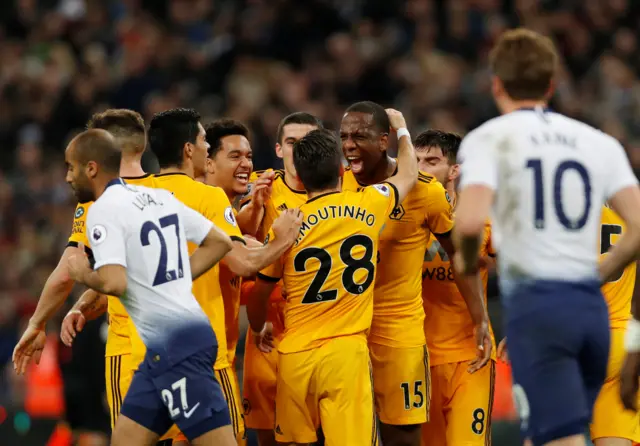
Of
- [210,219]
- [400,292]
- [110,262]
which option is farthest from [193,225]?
[400,292]

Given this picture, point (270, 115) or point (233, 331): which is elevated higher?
point (270, 115)

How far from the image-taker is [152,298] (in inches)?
258

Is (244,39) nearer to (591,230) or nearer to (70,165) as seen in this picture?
(70,165)

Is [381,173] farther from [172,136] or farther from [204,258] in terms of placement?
[204,258]

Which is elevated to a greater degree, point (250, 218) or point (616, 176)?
point (616, 176)

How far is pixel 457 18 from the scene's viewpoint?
17531 mm

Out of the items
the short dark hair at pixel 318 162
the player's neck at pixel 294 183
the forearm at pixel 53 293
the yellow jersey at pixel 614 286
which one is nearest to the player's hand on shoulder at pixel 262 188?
the player's neck at pixel 294 183

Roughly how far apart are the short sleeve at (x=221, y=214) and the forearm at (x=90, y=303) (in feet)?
3.65

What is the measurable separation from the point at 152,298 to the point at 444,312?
106 inches

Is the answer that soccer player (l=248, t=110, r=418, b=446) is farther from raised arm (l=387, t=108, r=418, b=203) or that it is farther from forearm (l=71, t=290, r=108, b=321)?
forearm (l=71, t=290, r=108, b=321)

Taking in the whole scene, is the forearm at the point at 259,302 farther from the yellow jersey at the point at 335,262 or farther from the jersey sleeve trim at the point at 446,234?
the jersey sleeve trim at the point at 446,234

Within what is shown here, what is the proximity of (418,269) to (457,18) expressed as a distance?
1001cm

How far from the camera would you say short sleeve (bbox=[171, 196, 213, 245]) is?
6.82m

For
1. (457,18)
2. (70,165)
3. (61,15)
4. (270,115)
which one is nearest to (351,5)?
(457,18)
